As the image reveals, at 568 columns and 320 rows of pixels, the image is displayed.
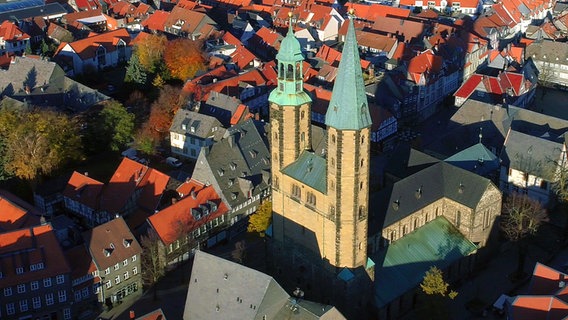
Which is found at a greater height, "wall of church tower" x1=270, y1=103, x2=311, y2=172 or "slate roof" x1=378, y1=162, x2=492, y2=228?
"wall of church tower" x1=270, y1=103, x2=311, y2=172

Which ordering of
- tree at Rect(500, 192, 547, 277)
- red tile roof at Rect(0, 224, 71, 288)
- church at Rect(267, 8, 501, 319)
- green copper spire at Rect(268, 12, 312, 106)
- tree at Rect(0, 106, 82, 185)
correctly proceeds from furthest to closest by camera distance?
tree at Rect(0, 106, 82, 185)
tree at Rect(500, 192, 547, 277)
red tile roof at Rect(0, 224, 71, 288)
green copper spire at Rect(268, 12, 312, 106)
church at Rect(267, 8, 501, 319)

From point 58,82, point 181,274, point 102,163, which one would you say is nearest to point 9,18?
point 58,82

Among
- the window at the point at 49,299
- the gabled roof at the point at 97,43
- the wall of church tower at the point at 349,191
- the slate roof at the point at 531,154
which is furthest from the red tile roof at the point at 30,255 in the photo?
the gabled roof at the point at 97,43

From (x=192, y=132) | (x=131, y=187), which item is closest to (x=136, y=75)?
(x=192, y=132)

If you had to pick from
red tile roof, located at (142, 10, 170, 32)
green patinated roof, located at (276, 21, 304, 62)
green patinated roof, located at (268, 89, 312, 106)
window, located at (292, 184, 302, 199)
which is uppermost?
green patinated roof, located at (276, 21, 304, 62)

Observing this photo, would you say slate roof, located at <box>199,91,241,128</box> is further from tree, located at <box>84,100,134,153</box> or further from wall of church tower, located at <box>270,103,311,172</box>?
wall of church tower, located at <box>270,103,311,172</box>

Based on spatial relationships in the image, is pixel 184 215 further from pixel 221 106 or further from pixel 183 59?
pixel 183 59

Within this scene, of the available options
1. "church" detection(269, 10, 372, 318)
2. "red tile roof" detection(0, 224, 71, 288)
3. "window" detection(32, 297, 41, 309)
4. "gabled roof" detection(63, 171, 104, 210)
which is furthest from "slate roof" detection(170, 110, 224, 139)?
"window" detection(32, 297, 41, 309)

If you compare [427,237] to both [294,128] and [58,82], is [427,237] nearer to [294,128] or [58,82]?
[294,128]
